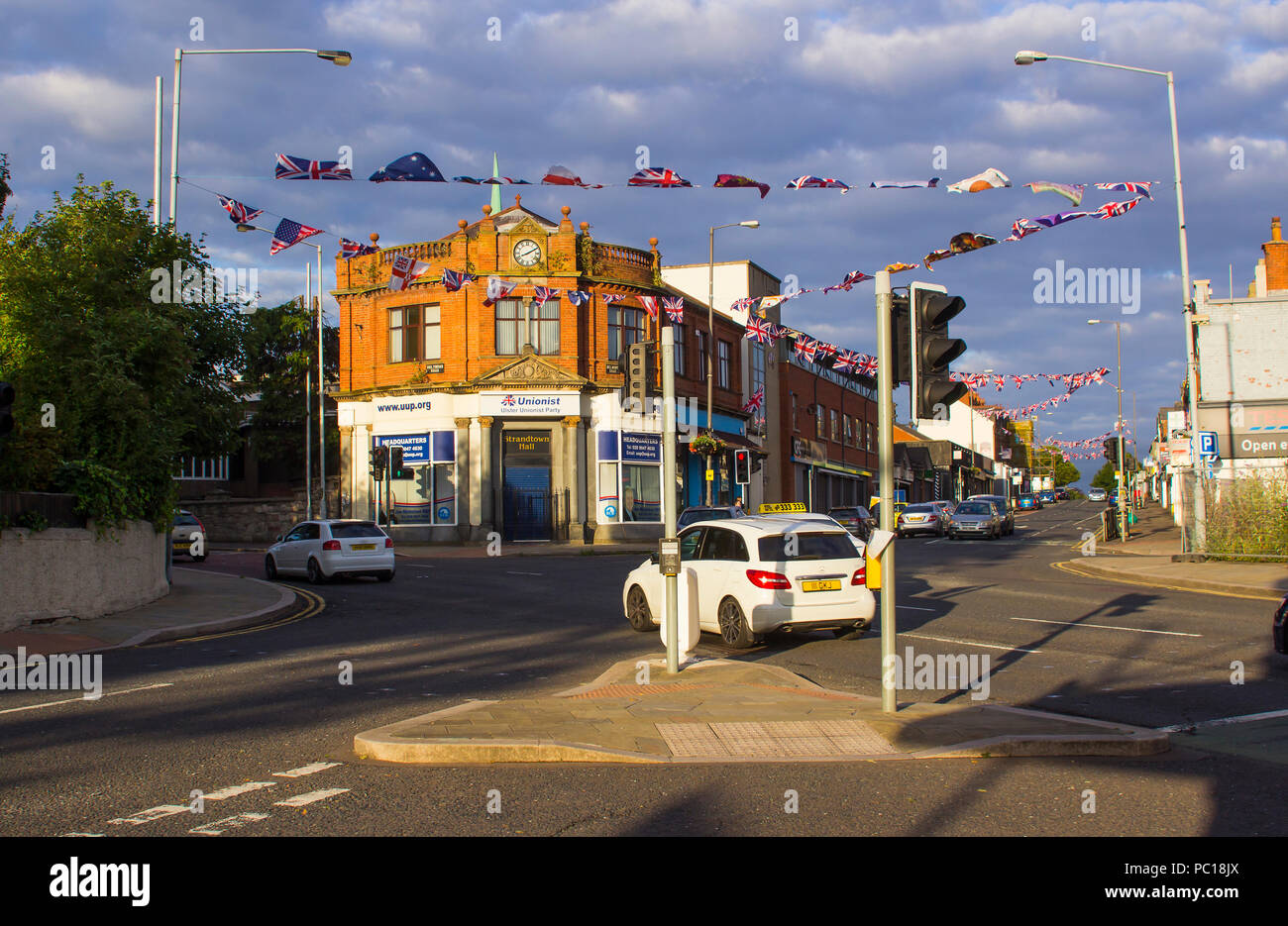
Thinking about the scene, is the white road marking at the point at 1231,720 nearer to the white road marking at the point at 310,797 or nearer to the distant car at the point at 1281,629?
the distant car at the point at 1281,629

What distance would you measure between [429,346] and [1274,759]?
35548 millimetres

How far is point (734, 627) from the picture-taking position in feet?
41.6

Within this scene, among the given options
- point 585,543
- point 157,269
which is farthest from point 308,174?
point 585,543

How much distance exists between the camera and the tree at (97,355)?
16.1 meters

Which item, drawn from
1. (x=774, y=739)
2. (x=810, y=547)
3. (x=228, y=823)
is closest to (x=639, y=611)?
(x=810, y=547)

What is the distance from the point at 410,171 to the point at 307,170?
200 cm

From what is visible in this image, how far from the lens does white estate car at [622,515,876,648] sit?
12.4 metres

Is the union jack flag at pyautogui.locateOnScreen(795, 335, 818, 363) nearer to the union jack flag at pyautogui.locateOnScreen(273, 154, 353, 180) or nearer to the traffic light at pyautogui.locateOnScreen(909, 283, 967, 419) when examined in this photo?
the union jack flag at pyautogui.locateOnScreen(273, 154, 353, 180)

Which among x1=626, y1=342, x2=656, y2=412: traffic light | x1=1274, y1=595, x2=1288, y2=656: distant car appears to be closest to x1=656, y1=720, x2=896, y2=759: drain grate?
x1=626, y1=342, x2=656, y2=412: traffic light

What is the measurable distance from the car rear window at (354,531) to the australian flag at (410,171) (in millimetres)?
7989

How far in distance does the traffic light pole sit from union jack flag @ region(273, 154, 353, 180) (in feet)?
42.1

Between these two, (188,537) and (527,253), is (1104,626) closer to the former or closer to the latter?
(188,537)

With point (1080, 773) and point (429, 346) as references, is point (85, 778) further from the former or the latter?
point (429, 346)
